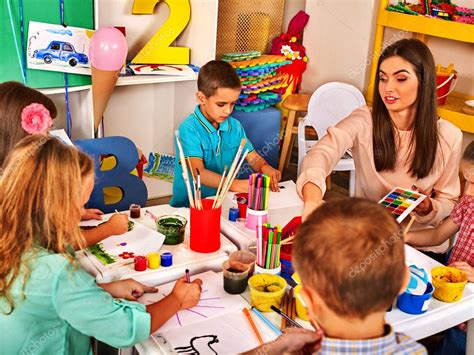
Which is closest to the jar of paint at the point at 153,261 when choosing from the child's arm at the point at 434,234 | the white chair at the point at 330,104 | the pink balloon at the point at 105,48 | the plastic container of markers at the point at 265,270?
the plastic container of markers at the point at 265,270

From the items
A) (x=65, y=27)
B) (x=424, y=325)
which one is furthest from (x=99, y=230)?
(x=65, y=27)

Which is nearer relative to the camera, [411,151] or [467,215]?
[467,215]

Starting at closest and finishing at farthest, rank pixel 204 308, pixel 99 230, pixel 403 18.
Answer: pixel 204 308 → pixel 99 230 → pixel 403 18

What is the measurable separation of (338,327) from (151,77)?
232cm

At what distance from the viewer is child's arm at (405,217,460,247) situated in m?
1.80

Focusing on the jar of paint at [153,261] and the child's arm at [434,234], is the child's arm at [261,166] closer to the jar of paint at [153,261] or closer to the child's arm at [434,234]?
the child's arm at [434,234]

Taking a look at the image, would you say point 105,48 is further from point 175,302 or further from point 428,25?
point 428,25

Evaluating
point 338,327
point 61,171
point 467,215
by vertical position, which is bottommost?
point 467,215

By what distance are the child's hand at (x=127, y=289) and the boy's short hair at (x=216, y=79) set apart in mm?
1050

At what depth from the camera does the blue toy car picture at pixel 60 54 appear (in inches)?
98.7

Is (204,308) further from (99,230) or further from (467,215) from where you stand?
(467,215)

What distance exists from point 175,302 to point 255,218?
0.50 metres

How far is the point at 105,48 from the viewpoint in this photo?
8.33 feet

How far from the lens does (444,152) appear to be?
1.97m
